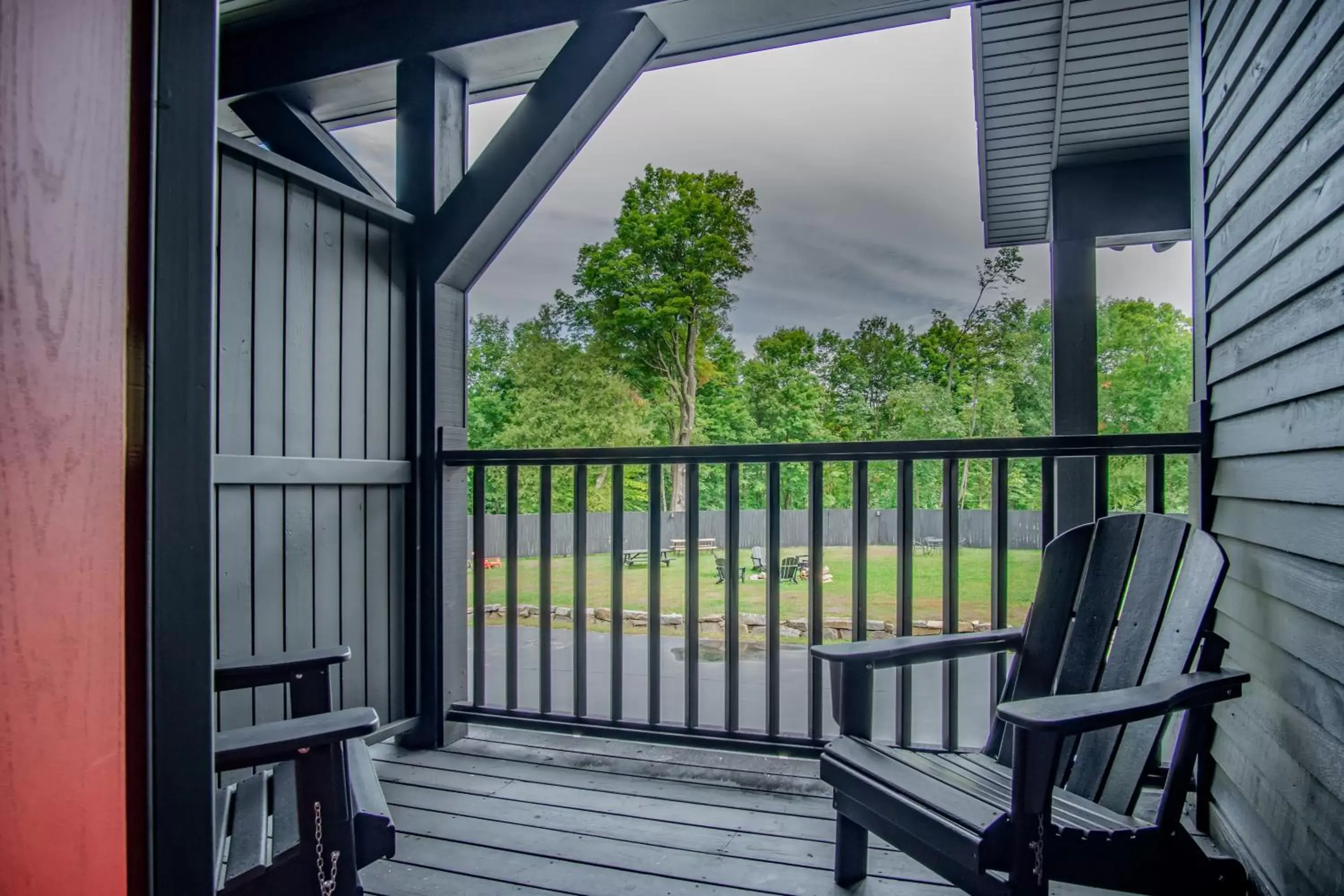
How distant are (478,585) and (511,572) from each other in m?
0.20

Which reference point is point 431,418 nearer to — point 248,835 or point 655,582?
point 655,582

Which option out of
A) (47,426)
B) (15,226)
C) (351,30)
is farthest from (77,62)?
(351,30)

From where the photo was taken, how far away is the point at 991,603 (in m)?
2.24

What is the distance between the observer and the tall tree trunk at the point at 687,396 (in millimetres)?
11391

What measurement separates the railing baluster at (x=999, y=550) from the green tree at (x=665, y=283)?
960cm

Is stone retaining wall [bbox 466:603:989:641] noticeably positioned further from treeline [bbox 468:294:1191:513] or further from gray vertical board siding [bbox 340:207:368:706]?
gray vertical board siding [bbox 340:207:368:706]

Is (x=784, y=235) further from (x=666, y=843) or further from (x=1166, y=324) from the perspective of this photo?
(x=666, y=843)

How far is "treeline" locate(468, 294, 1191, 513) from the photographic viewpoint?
10.3 m

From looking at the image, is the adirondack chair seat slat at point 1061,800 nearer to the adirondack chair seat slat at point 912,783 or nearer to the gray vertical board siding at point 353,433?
the adirondack chair seat slat at point 912,783

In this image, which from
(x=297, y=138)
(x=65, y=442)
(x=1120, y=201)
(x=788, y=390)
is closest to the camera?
(x=65, y=442)

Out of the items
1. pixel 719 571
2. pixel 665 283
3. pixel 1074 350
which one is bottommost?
pixel 719 571

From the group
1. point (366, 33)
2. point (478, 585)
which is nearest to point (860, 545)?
point (478, 585)

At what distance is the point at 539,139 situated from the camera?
8.47ft

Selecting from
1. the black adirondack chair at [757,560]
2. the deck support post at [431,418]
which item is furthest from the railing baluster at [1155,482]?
the black adirondack chair at [757,560]
